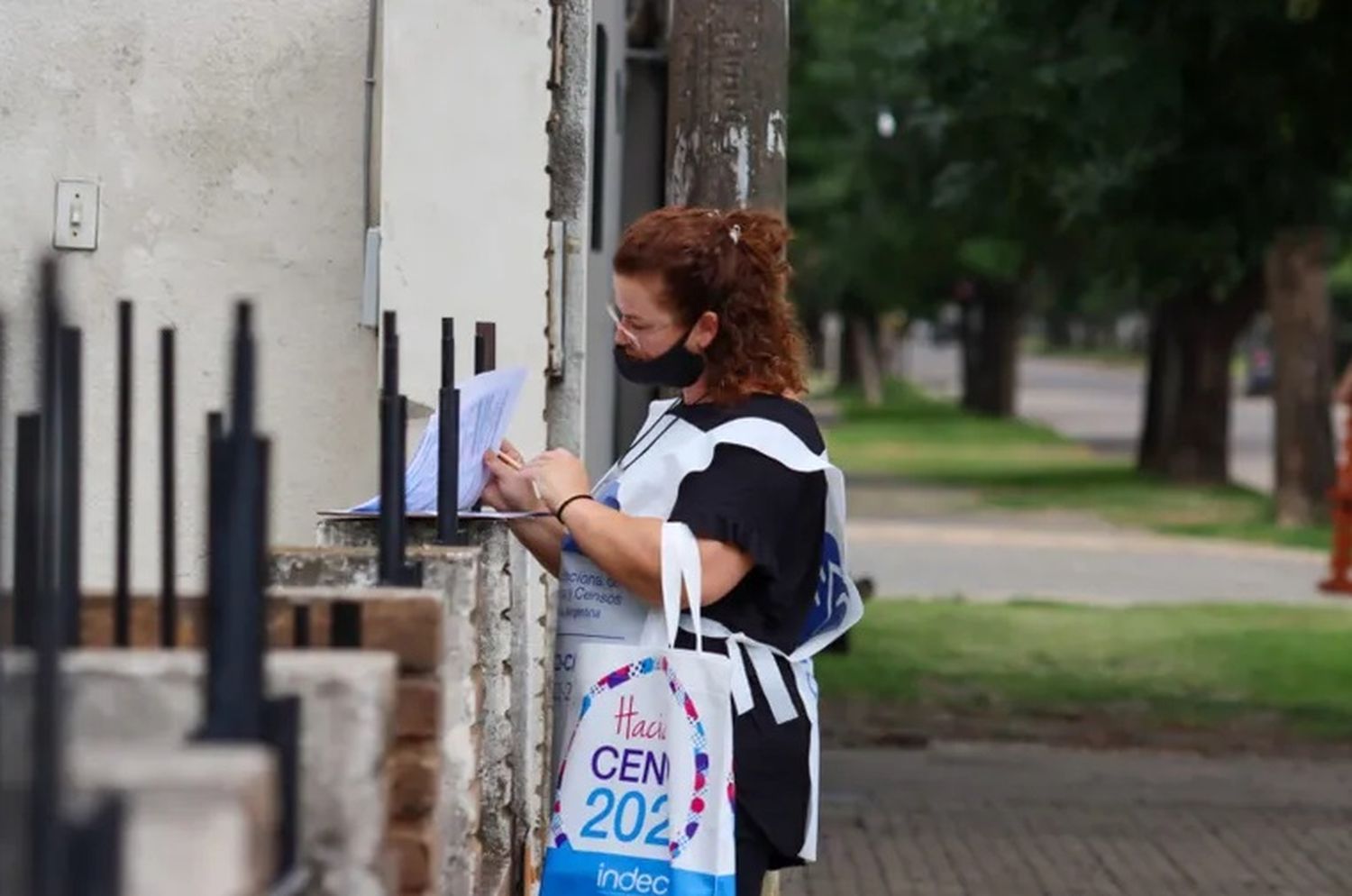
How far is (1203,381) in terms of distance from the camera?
3500cm

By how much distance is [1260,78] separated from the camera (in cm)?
1382

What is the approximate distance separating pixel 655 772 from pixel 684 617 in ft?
0.77

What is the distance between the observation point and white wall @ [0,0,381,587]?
7.30 meters

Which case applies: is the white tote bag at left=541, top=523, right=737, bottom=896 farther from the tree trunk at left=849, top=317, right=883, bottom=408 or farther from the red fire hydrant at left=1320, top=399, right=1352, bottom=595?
the tree trunk at left=849, top=317, right=883, bottom=408

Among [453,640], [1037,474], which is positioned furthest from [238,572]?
[1037,474]

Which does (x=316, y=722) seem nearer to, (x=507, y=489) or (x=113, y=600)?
(x=113, y=600)

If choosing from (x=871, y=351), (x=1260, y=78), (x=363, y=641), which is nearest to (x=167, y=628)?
(x=363, y=641)

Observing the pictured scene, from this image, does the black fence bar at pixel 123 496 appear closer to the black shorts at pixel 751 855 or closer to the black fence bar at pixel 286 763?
the black fence bar at pixel 286 763

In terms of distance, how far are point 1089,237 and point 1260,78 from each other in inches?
601

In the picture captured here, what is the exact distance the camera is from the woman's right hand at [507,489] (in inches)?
194

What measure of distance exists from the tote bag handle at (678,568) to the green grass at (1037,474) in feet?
69.5

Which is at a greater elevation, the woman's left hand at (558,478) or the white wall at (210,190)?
the white wall at (210,190)

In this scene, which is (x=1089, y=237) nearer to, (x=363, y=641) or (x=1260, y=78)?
(x=1260, y=78)

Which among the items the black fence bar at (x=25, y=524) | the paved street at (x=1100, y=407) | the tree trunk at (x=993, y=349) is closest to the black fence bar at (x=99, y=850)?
the black fence bar at (x=25, y=524)
